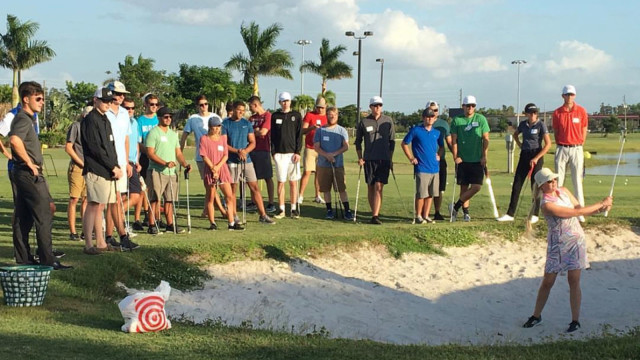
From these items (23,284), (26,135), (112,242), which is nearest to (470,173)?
(112,242)

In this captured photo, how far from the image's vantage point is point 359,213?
1573 cm

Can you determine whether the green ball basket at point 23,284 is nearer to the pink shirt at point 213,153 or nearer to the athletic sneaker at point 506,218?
the pink shirt at point 213,153

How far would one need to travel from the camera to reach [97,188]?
10242mm

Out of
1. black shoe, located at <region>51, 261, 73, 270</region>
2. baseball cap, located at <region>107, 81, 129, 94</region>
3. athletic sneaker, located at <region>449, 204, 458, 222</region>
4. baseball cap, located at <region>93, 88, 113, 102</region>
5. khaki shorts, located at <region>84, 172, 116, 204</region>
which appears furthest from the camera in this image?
athletic sneaker, located at <region>449, 204, 458, 222</region>

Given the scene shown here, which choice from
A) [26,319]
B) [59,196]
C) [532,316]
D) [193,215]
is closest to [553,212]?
[532,316]

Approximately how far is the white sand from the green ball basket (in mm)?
1504

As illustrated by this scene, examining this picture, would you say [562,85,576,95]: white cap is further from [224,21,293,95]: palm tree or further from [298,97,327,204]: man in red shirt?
[224,21,293,95]: palm tree

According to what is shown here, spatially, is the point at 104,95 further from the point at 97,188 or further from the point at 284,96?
the point at 284,96

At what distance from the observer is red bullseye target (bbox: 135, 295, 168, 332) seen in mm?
7168

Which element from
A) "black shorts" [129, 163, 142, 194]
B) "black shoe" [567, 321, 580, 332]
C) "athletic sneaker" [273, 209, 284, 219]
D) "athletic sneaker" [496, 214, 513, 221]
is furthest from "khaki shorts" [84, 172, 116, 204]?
"athletic sneaker" [496, 214, 513, 221]

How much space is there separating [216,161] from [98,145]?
3307mm

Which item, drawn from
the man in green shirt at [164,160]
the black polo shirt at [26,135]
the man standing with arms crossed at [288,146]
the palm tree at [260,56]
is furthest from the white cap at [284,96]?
the palm tree at [260,56]

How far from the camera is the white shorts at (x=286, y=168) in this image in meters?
15.3

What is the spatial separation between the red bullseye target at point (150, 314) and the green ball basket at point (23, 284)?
129 centimetres
